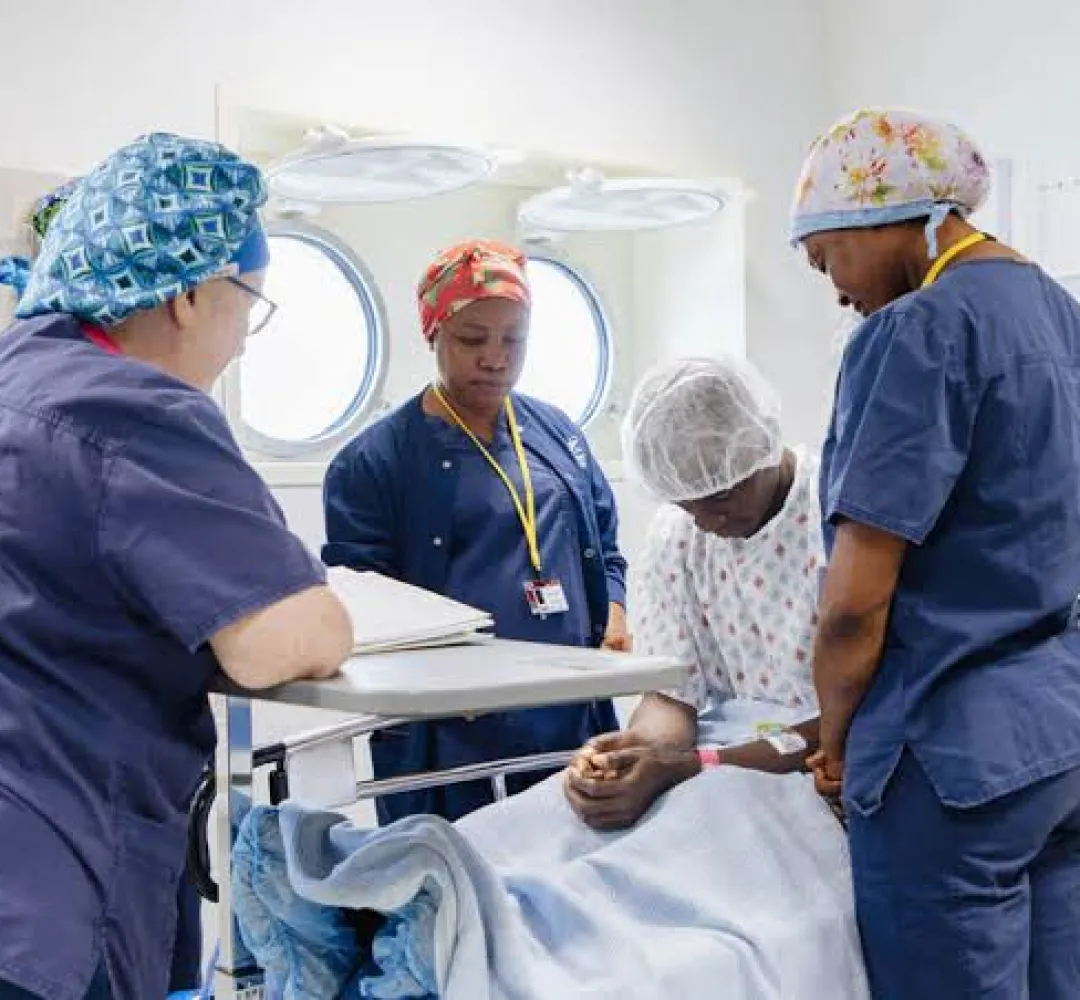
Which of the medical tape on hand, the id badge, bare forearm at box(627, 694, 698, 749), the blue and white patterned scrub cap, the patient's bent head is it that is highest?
the blue and white patterned scrub cap

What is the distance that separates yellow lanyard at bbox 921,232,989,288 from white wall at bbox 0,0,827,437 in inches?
54.7

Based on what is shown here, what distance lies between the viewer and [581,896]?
4.74 ft

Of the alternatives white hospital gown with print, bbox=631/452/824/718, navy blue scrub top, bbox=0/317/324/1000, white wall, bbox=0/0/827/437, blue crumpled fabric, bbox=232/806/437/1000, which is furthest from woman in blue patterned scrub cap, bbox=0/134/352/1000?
white wall, bbox=0/0/827/437

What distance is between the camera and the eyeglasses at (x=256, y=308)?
1.32 metres

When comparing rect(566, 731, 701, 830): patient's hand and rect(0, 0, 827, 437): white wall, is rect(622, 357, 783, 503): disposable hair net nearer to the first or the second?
rect(566, 731, 701, 830): patient's hand

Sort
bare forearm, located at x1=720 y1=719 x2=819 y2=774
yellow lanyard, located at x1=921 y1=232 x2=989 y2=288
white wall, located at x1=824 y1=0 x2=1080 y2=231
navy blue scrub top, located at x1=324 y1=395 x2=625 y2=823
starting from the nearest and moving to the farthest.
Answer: yellow lanyard, located at x1=921 y1=232 x2=989 y2=288
bare forearm, located at x1=720 y1=719 x2=819 y2=774
navy blue scrub top, located at x1=324 y1=395 x2=625 y2=823
white wall, located at x1=824 y1=0 x2=1080 y2=231

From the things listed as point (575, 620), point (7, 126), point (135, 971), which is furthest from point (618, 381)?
point (135, 971)

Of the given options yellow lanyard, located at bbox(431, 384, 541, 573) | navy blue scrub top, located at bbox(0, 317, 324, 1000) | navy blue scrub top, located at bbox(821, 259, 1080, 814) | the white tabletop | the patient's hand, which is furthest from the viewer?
yellow lanyard, located at bbox(431, 384, 541, 573)

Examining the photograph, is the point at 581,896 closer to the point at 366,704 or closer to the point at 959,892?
the point at 959,892

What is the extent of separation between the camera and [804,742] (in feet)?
5.97

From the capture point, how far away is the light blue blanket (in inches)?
49.8

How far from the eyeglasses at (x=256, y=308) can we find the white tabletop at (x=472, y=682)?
372 millimetres

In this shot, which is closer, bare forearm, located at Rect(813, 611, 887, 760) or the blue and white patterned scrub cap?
the blue and white patterned scrub cap

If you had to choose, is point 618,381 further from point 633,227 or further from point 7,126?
point 7,126
